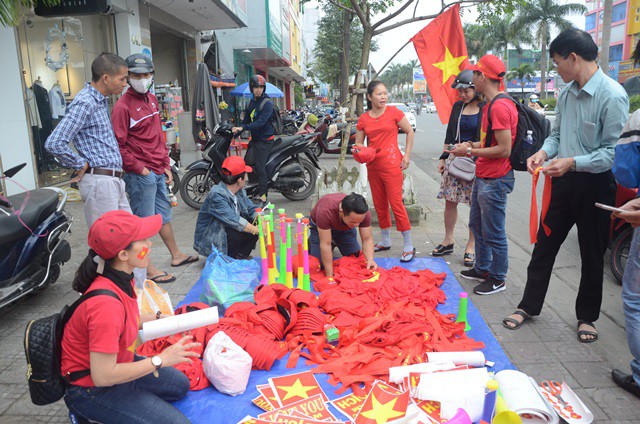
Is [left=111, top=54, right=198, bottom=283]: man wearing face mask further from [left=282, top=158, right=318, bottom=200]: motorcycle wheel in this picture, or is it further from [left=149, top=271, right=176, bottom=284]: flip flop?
[left=282, top=158, right=318, bottom=200]: motorcycle wheel

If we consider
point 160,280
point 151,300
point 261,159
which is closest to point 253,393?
point 151,300

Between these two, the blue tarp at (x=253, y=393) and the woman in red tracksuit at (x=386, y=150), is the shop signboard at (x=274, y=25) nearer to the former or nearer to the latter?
the woman in red tracksuit at (x=386, y=150)

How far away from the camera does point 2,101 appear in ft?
24.1

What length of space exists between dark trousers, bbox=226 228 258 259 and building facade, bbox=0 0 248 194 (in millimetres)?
4278

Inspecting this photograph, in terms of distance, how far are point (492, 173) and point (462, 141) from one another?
91 centimetres

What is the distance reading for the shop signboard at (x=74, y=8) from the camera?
7551mm

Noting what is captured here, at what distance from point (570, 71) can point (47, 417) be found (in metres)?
3.65

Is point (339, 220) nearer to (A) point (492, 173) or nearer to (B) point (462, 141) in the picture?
(A) point (492, 173)

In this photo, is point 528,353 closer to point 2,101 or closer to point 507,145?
point 507,145

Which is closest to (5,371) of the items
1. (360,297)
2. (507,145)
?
(360,297)

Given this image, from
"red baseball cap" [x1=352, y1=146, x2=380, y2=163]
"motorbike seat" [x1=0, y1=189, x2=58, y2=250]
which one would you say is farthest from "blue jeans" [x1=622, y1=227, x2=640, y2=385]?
"motorbike seat" [x1=0, y1=189, x2=58, y2=250]

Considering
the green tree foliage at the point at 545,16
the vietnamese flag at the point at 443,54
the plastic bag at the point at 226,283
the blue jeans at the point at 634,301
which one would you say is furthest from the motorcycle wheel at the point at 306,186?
the green tree foliage at the point at 545,16

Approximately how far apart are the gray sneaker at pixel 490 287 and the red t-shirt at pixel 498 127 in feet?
2.97

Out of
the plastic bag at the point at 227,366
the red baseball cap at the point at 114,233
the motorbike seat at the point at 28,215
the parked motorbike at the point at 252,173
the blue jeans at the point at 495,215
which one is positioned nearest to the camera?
the red baseball cap at the point at 114,233
